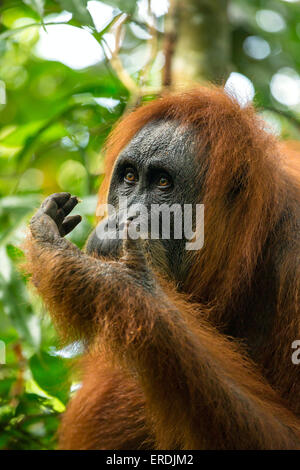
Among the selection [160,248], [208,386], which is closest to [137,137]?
[160,248]

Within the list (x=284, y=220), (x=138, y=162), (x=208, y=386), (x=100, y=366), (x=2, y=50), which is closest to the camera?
(x=208, y=386)

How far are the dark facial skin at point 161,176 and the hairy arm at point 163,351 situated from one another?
0.40 metres

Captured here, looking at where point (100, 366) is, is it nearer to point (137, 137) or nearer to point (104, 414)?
point (104, 414)

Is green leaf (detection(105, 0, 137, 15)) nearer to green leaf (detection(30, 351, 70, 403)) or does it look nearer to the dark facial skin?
the dark facial skin

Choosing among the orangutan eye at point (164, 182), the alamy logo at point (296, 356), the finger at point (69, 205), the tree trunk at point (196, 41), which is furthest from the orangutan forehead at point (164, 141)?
the tree trunk at point (196, 41)

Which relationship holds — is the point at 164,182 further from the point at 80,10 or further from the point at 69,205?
the point at 80,10

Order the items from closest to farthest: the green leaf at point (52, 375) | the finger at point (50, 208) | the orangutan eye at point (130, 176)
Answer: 1. the finger at point (50, 208)
2. the orangutan eye at point (130, 176)
3. the green leaf at point (52, 375)

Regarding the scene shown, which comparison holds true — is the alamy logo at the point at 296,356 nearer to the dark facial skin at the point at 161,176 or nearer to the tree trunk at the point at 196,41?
the dark facial skin at the point at 161,176

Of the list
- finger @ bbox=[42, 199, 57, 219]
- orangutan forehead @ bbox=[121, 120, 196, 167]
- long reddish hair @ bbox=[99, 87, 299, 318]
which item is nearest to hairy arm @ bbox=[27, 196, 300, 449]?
finger @ bbox=[42, 199, 57, 219]

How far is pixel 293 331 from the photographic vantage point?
2.86m

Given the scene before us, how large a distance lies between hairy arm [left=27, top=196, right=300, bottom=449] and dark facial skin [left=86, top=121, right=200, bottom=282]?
1.30ft

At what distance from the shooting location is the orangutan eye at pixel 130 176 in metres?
3.43

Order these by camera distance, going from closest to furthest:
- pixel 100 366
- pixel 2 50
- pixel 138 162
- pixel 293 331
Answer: pixel 293 331
pixel 138 162
pixel 100 366
pixel 2 50

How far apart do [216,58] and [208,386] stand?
286 cm
